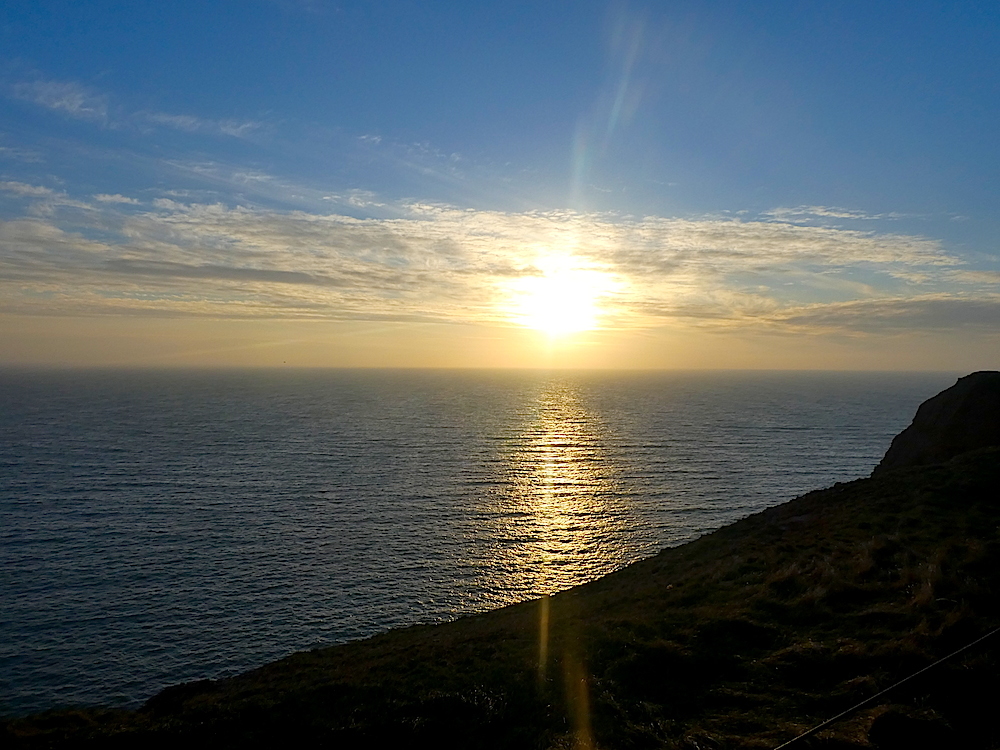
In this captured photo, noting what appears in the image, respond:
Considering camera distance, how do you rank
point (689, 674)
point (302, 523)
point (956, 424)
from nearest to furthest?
point (689, 674) → point (956, 424) → point (302, 523)

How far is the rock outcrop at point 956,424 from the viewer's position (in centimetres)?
5247

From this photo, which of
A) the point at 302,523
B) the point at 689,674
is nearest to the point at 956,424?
the point at 689,674

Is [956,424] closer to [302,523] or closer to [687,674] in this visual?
[687,674]

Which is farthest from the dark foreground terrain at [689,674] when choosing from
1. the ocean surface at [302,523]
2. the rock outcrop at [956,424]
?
the rock outcrop at [956,424]

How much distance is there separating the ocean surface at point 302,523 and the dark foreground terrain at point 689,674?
9.93 m

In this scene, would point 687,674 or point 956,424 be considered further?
point 956,424

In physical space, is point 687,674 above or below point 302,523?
above

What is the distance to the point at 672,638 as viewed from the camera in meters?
22.5

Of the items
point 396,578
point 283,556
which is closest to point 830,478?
point 396,578

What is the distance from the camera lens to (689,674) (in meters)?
19.6

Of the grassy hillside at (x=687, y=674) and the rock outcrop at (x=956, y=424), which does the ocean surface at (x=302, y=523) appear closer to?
the grassy hillside at (x=687, y=674)

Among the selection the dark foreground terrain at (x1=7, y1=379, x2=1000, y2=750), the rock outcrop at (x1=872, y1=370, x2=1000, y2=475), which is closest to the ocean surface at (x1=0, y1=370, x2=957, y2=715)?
the dark foreground terrain at (x1=7, y1=379, x2=1000, y2=750)

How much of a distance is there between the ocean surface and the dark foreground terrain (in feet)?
32.6

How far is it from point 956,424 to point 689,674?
49.4m
